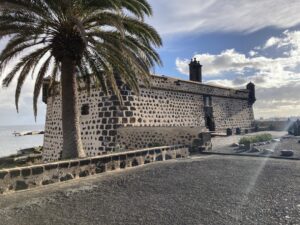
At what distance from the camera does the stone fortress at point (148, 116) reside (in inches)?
587

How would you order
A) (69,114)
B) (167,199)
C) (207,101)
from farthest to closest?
(207,101)
(69,114)
(167,199)

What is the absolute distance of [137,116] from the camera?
1745 cm

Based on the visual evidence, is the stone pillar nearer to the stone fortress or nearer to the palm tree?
the stone fortress

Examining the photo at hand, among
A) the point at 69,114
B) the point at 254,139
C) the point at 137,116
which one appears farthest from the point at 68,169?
the point at 254,139

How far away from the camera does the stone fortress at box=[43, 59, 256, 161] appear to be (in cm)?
1491

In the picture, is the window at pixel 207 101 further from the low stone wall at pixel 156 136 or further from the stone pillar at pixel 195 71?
the low stone wall at pixel 156 136

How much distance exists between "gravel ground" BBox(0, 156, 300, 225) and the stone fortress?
19.1 ft

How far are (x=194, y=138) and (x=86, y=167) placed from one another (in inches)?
259

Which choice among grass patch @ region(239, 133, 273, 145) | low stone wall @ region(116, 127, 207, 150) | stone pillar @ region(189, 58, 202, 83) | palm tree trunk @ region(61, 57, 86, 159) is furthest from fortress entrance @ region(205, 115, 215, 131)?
palm tree trunk @ region(61, 57, 86, 159)

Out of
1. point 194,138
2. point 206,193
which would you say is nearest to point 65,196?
point 206,193

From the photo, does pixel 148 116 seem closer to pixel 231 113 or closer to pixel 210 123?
pixel 210 123

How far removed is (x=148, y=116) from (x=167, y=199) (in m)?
12.4

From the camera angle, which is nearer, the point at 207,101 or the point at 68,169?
the point at 68,169

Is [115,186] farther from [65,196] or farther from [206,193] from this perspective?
[206,193]
